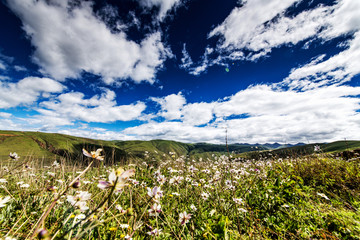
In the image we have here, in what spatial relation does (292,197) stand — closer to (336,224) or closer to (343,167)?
(336,224)

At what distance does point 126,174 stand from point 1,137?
7766 inches

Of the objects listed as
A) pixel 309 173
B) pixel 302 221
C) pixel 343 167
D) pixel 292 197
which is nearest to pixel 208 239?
pixel 302 221

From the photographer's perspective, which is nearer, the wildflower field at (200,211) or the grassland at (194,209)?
the grassland at (194,209)

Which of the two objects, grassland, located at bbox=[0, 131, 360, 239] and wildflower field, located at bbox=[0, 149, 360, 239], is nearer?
grassland, located at bbox=[0, 131, 360, 239]

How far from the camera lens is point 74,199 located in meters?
1.40

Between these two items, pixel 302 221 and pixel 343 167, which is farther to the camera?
pixel 343 167

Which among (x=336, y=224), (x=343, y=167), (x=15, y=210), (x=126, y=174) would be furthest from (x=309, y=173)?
(x=15, y=210)

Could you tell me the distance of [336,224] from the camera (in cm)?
295

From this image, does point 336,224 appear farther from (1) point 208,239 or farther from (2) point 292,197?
(1) point 208,239

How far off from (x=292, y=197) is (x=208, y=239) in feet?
9.33

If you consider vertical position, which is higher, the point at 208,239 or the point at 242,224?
the point at 208,239

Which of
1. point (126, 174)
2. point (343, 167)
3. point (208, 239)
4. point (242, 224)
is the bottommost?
point (242, 224)

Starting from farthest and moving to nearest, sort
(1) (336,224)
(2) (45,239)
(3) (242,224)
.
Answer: (3) (242,224)
(1) (336,224)
(2) (45,239)

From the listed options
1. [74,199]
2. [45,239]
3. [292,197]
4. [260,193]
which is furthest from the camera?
[260,193]
